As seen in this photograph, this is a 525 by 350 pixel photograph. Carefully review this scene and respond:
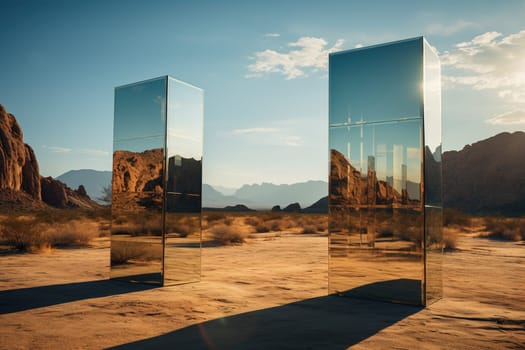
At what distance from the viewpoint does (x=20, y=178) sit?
91.2m

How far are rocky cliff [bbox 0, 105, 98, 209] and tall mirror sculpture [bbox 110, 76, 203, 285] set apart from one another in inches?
3199

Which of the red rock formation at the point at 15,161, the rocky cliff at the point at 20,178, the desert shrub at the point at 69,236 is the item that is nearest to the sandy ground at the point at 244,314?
the desert shrub at the point at 69,236

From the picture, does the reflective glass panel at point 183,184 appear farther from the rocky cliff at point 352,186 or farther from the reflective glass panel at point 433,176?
the reflective glass panel at point 433,176

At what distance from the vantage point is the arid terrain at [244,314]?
17.6ft

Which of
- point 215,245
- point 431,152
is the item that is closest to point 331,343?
point 431,152

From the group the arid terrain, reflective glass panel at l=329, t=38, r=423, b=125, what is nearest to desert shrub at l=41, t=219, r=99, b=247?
the arid terrain

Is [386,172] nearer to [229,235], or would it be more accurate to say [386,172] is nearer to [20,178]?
[229,235]

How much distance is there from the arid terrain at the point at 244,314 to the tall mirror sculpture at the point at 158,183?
22.7 inches

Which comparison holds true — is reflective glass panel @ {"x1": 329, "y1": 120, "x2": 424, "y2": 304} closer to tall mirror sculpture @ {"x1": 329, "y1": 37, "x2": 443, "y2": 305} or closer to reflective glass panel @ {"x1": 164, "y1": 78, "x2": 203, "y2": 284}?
tall mirror sculpture @ {"x1": 329, "y1": 37, "x2": 443, "y2": 305}

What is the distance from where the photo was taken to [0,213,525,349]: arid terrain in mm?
5351

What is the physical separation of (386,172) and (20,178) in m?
97.6

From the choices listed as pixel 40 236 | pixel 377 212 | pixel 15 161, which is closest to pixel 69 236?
pixel 40 236

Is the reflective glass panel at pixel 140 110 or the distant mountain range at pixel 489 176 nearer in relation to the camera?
the reflective glass panel at pixel 140 110

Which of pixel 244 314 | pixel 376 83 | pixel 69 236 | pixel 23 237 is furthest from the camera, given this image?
pixel 69 236
